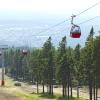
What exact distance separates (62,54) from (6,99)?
114 feet

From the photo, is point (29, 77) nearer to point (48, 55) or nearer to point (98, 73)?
point (48, 55)

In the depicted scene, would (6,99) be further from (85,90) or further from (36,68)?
(85,90)

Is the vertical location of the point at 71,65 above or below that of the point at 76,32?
below

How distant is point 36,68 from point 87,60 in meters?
40.0

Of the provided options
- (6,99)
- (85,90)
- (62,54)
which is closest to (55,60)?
(62,54)

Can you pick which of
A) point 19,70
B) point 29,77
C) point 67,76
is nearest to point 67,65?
point 67,76

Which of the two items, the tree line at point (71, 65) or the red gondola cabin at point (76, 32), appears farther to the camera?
the tree line at point (71, 65)

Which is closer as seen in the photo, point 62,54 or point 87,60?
point 87,60

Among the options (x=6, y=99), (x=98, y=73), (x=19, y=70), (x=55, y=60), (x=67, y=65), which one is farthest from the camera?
(x=19, y=70)

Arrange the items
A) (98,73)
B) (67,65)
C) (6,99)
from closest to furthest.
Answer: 1. (6,99)
2. (98,73)
3. (67,65)

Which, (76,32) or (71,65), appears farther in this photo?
(71,65)

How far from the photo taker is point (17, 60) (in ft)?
619

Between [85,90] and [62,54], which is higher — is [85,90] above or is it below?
below

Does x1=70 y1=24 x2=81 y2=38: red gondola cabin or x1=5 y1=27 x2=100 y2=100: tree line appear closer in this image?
x1=70 y1=24 x2=81 y2=38: red gondola cabin
